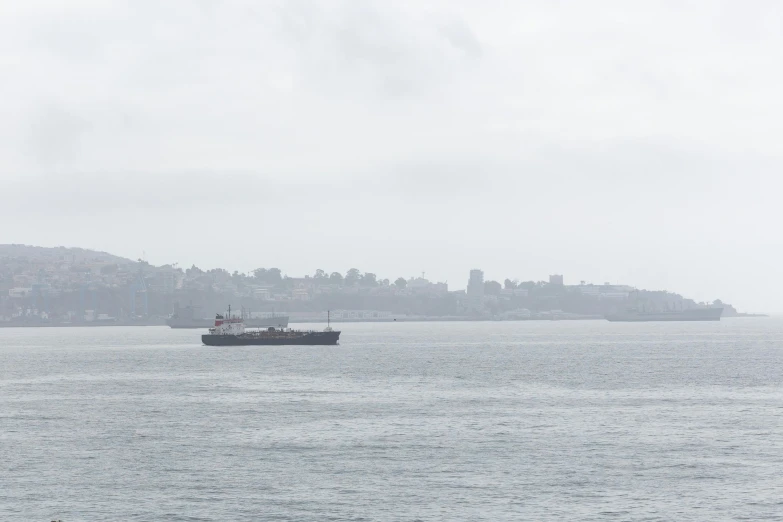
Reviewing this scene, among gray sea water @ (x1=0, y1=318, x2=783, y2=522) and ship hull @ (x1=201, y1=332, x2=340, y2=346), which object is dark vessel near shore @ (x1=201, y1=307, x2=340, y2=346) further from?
gray sea water @ (x1=0, y1=318, x2=783, y2=522)

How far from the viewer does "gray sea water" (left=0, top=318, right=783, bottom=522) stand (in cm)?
4400

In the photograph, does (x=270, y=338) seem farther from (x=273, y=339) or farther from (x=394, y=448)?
(x=394, y=448)

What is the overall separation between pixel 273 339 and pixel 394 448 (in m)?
136

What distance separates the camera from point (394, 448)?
190ft

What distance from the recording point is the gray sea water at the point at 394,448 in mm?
44000

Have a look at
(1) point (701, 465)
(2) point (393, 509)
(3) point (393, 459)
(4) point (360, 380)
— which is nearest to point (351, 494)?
(2) point (393, 509)

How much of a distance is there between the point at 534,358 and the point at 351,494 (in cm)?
10553

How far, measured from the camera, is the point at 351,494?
46.2 meters

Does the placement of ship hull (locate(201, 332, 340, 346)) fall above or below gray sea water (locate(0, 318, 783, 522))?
above

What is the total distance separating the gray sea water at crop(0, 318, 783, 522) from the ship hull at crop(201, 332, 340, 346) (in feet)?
270

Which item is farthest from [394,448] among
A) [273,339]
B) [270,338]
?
[270,338]

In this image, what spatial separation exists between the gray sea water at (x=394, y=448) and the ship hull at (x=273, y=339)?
270 ft

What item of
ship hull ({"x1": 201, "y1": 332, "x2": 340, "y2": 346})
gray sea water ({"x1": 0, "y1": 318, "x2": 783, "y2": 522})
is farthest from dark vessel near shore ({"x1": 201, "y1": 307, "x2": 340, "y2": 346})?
gray sea water ({"x1": 0, "y1": 318, "x2": 783, "y2": 522})

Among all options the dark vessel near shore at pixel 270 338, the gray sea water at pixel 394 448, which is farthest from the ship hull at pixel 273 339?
the gray sea water at pixel 394 448
